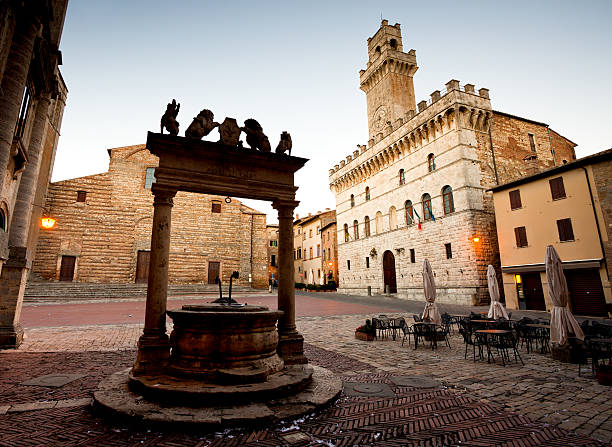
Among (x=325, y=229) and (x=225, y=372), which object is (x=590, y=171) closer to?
(x=225, y=372)

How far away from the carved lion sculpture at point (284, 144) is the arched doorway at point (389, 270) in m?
23.5

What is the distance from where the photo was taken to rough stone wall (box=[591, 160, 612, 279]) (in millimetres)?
14406

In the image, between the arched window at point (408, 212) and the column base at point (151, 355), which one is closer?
the column base at point (151, 355)

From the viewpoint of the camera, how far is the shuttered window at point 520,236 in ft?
59.3

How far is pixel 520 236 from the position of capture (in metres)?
18.3

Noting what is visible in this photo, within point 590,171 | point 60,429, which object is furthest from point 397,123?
point 60,429

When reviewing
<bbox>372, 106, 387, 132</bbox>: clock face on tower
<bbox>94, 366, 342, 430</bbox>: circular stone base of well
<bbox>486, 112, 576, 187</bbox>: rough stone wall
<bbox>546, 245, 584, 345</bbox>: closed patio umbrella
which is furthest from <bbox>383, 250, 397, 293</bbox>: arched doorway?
<bbox>94, 366, 342, 430</bbox>: circular stone base of well

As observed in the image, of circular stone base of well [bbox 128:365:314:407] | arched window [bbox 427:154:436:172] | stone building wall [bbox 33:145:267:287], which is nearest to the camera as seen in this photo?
circular stone base of well [bbox 128:365:314:407]

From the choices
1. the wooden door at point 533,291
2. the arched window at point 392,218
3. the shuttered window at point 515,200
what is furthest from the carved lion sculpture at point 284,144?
the arched window at point 392,218

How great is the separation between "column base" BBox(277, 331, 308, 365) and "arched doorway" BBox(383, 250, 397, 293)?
2337cm

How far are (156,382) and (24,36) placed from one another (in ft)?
28.9

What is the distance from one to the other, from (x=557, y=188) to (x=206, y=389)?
19.7 m

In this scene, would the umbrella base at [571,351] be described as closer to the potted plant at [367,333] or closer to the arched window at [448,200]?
the potted plant at [367,333]

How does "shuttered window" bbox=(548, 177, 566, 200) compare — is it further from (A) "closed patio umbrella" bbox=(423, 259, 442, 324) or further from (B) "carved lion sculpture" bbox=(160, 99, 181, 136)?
(B) "carved lion sculpture" bbox=(160, 99, 181, 136)
